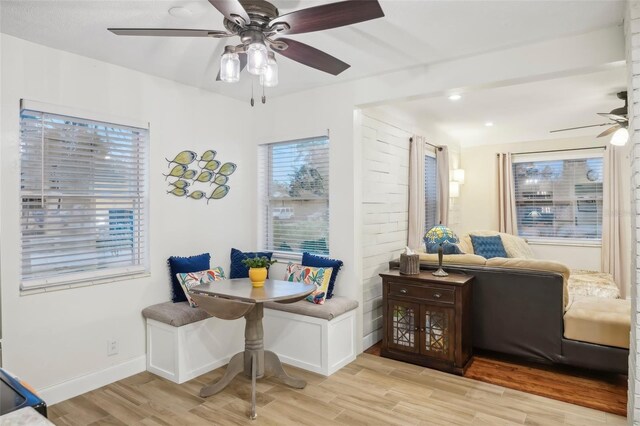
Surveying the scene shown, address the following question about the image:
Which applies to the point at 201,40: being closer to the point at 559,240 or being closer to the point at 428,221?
the point at 428,221

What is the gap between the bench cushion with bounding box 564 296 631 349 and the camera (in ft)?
10.0

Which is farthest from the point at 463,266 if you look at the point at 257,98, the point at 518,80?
the point at 257,98

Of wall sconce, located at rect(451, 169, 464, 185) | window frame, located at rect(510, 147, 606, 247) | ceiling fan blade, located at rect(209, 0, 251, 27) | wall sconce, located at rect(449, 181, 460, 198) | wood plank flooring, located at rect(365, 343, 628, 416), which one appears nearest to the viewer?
ceiling fan blade, located at rect(209, 0, 251, 27)

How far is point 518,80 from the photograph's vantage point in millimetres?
3033

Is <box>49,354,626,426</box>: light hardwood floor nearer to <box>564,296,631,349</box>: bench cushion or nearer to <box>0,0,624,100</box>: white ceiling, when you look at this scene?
<box>564,296,631,349</box>: bench cushion

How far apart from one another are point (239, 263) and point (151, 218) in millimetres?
992

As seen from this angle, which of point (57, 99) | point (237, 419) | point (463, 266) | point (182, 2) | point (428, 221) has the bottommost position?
point (237, 419)

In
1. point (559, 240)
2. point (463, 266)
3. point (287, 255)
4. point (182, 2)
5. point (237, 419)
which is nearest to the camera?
point (182, 2)

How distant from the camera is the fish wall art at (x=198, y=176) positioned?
12.1 feet

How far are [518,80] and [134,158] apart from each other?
3157mm

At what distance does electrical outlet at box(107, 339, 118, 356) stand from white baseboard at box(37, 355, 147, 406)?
0.11 m

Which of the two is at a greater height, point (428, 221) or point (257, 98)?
point (257, 98)

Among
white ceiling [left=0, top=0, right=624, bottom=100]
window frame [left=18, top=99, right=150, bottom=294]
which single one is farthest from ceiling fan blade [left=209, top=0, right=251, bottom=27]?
window frame [left=18, top=99, right=150, bottom=294]

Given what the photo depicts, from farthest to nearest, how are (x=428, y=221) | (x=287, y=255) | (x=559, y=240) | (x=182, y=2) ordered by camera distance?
1. (x=559, y=240)
2. (x=428, y=221)
3. (x=287, y=255)
4. (x=182, y=2)
